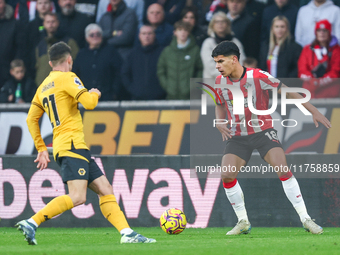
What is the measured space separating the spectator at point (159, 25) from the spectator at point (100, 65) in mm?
800

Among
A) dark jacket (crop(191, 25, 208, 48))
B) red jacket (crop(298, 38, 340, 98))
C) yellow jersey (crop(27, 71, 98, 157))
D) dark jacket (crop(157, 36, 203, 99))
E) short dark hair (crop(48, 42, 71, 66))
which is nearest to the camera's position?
yellow jersey (crop(27, 71, 98, 157))

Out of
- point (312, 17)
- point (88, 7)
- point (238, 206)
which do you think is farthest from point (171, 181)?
point (88, 7)

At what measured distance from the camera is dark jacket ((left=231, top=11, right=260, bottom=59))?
31.0 feet

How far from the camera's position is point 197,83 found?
30.4ft

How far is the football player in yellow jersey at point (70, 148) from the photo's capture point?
4.92 m

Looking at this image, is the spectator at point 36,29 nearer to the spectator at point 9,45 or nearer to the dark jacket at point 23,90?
the spectator at point 9,45

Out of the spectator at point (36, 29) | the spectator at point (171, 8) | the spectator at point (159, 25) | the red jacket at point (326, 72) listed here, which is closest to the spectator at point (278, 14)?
the red jacket at point (326, 72)

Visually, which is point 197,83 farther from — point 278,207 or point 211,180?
point 278,207

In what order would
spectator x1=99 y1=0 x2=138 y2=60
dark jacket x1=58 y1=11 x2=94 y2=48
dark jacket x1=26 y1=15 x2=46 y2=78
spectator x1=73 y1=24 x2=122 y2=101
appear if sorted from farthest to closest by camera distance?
dark jacket x1=26 y1=15 x2=46 y2=78, dark jacket x1=58 y1=11 x2=94 y2=48, spectator x1=99 y1=0 x2=138 y2=60, spectator x1=73 y1=24 x2=122 y2=101

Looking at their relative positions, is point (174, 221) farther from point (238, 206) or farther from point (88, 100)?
point (88, 100)

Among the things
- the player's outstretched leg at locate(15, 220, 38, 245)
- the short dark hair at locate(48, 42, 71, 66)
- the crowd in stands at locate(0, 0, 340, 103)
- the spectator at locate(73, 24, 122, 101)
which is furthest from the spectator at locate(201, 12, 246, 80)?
the player's outstretched leg at locate(15, 220, 38, 245)

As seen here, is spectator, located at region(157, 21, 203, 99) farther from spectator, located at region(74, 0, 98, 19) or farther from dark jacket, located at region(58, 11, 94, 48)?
spectator, located at region(74, 0, 98, 19)

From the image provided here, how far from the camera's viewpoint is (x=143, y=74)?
9633mm

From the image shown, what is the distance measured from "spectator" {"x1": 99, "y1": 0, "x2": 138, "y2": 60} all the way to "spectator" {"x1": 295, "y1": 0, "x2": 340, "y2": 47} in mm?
2861
